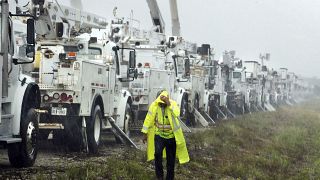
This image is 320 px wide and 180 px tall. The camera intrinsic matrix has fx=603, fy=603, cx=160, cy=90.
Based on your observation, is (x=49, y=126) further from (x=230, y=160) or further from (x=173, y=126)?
(x=230, y=160)

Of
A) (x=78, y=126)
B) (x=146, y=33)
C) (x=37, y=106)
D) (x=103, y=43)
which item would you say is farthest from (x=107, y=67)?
(x=146, y=33)

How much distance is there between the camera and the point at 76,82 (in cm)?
1217

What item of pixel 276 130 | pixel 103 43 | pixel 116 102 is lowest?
pixel 276 130

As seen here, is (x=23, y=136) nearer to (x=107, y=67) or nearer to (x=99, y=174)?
(x=99, y=174)

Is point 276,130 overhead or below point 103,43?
below

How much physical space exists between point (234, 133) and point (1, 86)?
12630mm

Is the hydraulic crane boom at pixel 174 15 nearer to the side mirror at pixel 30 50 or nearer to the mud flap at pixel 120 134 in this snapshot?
the mud flap at pixel 120 134

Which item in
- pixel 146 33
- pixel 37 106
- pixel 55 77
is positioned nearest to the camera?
pixel 37 106

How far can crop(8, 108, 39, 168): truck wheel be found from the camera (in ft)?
32.0

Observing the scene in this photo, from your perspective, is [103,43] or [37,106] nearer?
[37,106]

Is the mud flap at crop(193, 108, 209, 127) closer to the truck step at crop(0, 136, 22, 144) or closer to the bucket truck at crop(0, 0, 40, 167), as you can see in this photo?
the bucket truck at crop(0, 0, 40, 167)

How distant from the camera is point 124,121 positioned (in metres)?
15.9

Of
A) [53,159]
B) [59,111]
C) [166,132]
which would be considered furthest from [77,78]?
[166,132]

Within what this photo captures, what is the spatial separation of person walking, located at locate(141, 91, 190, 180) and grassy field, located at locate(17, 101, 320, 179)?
0.47 m
